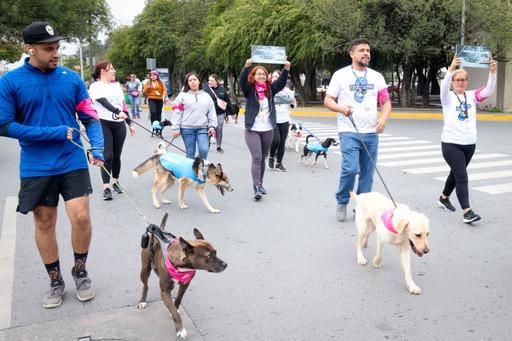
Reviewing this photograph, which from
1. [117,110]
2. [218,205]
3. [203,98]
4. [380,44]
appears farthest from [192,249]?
[380,44]

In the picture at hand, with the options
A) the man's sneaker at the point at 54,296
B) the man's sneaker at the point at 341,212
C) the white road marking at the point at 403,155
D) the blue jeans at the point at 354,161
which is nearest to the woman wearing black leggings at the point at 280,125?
the white road marking at the point at 403,155

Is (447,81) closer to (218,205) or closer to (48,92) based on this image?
(218,205)

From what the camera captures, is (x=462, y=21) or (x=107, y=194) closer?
(x=107, y=194)

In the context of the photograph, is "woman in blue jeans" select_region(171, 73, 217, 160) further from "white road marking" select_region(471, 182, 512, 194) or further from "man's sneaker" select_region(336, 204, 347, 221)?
"white road marking" select_region(471, 182, 512, 194)

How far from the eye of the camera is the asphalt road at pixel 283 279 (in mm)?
3361

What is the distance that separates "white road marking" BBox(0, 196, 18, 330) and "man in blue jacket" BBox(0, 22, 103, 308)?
0.96 feet

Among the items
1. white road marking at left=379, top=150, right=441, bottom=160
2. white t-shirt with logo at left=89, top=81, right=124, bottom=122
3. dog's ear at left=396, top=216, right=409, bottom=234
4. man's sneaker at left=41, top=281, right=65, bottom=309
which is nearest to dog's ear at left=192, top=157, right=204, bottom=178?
white t-shirt with logo at left=89, top=81, right=124, bottom=122

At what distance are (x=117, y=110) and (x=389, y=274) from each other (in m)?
4.31

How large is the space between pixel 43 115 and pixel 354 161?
11.2 feet

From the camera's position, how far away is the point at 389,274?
4.32 metres

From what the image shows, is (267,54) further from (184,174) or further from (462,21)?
(462,21)

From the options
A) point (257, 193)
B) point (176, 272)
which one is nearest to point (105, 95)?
point (257, 193)

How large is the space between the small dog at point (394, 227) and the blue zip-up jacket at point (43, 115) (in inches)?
98.4

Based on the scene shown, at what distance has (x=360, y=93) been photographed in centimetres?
547
